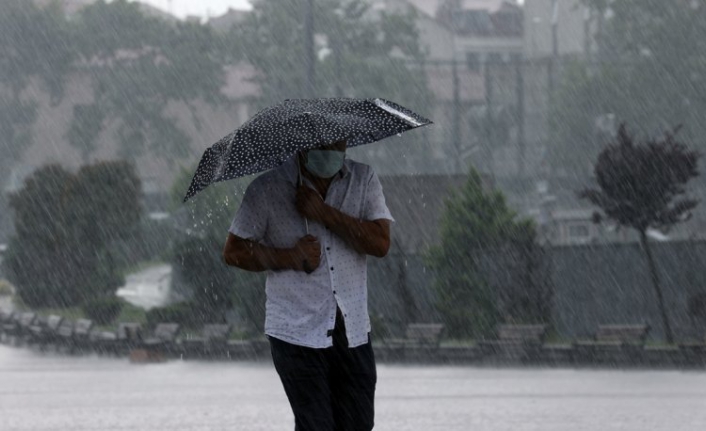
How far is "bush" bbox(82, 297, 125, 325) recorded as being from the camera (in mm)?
29339

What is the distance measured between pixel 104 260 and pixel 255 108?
1759 inches

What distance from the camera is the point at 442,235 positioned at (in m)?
25.4

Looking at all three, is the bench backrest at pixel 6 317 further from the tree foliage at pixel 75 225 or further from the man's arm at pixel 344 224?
the man's arm at pixel 344 224

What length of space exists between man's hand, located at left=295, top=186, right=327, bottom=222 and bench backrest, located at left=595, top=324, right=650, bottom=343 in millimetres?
15392

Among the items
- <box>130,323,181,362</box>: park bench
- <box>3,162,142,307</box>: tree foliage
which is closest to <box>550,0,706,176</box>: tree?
<box>3,162,142,307</box>: tree foliage

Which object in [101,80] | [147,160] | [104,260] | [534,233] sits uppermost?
[534,233]

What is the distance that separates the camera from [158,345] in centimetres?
2239

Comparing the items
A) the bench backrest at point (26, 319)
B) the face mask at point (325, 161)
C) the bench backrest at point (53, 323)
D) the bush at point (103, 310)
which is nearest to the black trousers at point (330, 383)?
the face mask at point (325, 161)

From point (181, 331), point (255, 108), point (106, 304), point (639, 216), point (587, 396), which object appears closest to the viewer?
point (587, 396)

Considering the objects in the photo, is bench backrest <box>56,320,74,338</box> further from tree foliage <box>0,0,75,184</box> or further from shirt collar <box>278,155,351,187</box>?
tree foliage <box>0,0,75,184</box>

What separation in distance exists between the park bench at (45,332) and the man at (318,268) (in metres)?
20.7

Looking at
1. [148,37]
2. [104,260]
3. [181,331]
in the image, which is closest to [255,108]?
[148,37]

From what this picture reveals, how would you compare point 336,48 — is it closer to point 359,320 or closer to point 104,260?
point 104,260

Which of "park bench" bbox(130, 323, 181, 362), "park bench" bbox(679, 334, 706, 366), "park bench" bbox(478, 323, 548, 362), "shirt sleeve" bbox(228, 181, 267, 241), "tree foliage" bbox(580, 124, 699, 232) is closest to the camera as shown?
"shirt sleeve" bbox(228, 181, 267, 241)
